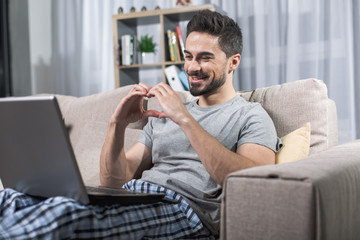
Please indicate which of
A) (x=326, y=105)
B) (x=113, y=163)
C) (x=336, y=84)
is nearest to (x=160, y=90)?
(x=113, y=163)

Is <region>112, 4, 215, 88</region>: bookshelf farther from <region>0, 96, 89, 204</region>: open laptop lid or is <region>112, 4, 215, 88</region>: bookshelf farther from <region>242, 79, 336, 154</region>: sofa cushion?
<region>0, 96, 89, 204</region>: open laptop lid

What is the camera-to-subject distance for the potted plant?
352 centimetres

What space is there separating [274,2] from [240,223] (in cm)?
256

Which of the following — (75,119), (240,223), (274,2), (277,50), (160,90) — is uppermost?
(274,2)

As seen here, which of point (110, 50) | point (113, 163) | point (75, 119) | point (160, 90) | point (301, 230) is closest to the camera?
point (301, 230)

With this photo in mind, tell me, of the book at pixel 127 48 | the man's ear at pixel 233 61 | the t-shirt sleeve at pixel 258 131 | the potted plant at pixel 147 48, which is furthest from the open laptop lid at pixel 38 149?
the potted plant at pixel 147 48

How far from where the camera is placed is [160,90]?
1356 mm

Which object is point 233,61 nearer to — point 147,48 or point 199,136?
point 199,136

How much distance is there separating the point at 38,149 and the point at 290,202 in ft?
1.89

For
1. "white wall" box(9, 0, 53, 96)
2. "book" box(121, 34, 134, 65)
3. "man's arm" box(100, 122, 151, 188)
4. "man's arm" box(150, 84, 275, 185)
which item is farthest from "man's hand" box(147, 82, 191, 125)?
"white wall" box(9, 0, 53, 96)

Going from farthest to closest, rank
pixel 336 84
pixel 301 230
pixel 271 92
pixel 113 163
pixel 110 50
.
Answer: pixel 110 50, pixel 336 84, pixel 271 92, pixel 113 163, pixel 301 230

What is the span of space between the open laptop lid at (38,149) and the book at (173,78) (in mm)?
2158

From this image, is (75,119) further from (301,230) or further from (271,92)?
(301,230)

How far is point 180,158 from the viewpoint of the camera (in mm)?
1462
